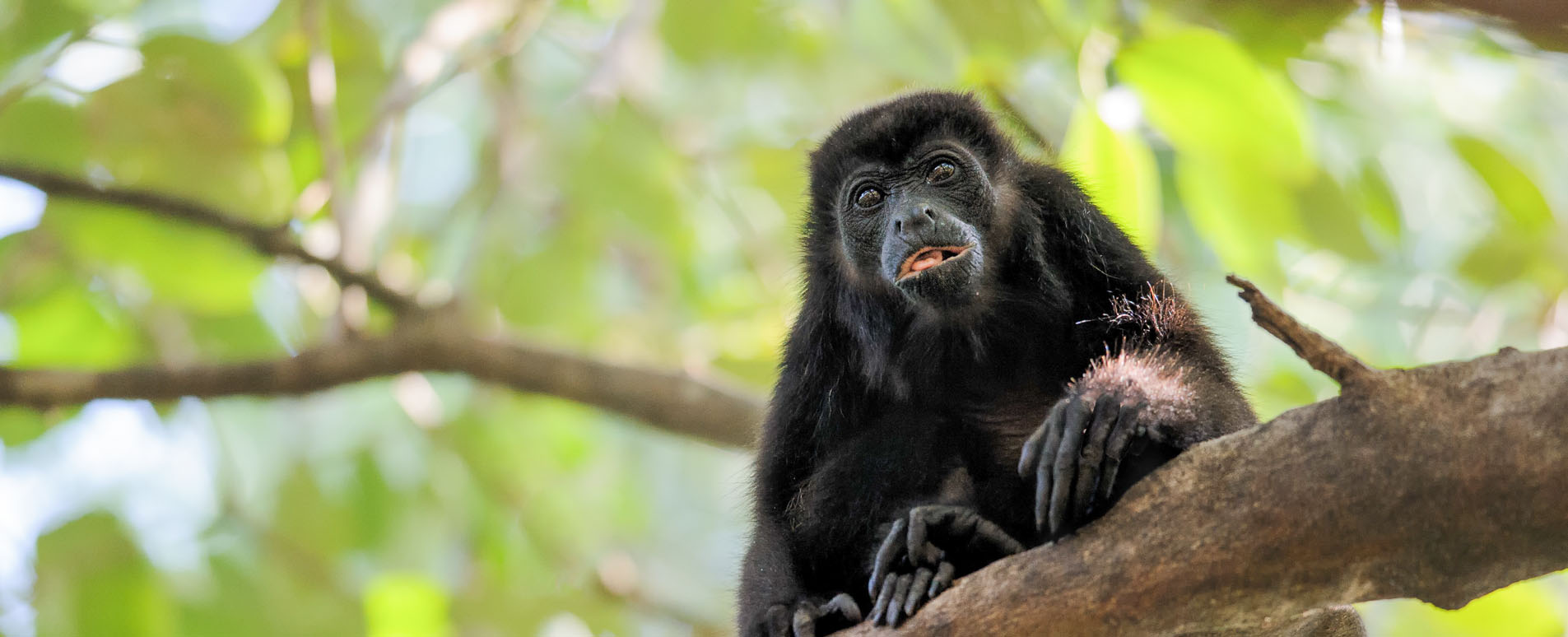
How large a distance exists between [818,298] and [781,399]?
405mm

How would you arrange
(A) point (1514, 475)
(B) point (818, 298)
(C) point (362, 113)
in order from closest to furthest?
(A) point (1514, 475)
(B) point (818, 298)
(C) point (362, 113)

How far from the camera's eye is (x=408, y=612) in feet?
18.1

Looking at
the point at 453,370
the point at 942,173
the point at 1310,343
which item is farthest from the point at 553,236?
the point at 1310,343

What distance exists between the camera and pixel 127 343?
5.89m

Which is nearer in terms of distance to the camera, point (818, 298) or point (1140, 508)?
point (1140, 508)

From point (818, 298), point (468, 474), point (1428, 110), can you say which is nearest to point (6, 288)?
point (468, 474)

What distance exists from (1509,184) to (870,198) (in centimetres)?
191

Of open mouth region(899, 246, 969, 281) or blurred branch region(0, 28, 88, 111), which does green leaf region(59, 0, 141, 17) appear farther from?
open mouth region(899, 246, 969, 281)

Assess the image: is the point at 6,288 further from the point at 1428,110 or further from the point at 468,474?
the point at 1428,110

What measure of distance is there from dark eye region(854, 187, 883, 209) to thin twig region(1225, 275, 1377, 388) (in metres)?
1.93

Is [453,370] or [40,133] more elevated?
[40,133]

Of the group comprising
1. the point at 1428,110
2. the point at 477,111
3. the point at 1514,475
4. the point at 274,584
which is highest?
the point at 477,111

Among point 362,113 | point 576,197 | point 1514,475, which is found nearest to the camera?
point 1514,475

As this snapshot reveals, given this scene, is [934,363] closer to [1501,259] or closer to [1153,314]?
[1153,314]
